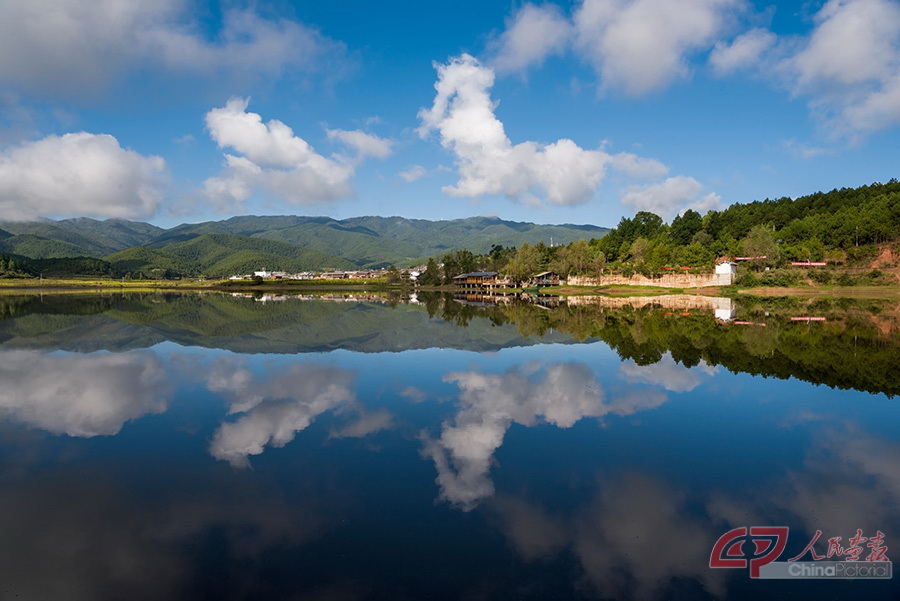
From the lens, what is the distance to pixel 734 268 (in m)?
80.8

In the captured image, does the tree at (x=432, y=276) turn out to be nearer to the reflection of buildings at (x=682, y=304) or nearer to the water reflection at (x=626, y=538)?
the reflection of buildings at (x=682, y=304)

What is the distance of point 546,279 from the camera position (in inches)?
4085

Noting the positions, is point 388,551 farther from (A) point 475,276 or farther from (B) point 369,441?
(A) point 475,276

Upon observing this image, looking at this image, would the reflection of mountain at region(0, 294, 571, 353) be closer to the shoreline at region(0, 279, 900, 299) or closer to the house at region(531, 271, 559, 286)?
the shoreline at region(0, 279, 900, 299)

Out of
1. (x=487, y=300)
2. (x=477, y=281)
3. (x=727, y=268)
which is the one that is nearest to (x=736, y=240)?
(x=727, y=268)

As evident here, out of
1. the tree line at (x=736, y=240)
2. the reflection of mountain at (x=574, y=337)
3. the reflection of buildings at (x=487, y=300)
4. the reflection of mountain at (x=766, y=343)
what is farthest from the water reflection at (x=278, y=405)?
the tree line at (x=736, y=240)

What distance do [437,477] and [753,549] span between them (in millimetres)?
4247

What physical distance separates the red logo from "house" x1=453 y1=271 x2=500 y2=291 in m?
96.3

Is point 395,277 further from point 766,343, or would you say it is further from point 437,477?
point 437,477

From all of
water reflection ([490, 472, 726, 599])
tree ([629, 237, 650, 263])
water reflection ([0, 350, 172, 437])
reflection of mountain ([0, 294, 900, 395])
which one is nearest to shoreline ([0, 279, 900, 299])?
tree ([629, 237, 650, 263])

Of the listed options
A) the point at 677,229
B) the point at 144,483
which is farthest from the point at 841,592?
the point at 677,229

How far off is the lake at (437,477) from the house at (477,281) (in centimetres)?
8778

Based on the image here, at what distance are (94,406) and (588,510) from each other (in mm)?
11721

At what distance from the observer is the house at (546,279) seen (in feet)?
337
